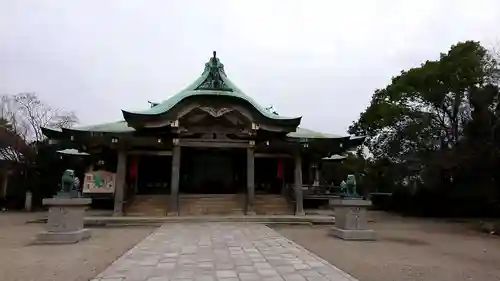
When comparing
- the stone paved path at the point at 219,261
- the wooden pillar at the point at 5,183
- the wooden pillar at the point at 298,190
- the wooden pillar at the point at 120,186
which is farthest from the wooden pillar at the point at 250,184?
the wooden pillar at the point at 5,183

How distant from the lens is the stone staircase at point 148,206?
Result: 1698 cm

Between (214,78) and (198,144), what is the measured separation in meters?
4.20

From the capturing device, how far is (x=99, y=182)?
57.4ft

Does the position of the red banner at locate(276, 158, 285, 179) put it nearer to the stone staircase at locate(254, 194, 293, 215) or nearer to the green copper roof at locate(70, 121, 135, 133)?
the stone staircase at locate(254, 194, 293, 215)

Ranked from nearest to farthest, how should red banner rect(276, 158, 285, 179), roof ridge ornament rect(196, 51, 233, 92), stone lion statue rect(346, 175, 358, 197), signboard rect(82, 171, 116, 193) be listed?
1. stone lion statue rect(346, 175, 358, 197)
2. signboard rect(82, 171, 116, 193)
3. roof ridge ornament rect(196, 51, 233, 92)
4. red banner rect(276, 158, 285, 179)

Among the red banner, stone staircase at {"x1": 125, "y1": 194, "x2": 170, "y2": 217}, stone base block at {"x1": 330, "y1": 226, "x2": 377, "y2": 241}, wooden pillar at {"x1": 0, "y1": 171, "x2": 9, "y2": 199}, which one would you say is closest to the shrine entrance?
the red banner

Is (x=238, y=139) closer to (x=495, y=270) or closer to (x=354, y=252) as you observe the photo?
(x=354, y=252)

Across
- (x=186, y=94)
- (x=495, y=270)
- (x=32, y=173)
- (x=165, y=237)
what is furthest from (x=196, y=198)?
(x=32, y=173)

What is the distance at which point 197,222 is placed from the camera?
14797 mm

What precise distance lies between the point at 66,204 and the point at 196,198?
821 cm

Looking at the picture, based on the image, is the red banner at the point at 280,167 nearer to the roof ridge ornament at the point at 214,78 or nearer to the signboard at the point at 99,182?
the roof ridge ornament at the point at 214,78

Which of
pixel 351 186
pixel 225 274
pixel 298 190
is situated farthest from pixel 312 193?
pixel 225 274

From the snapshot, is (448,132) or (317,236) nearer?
(317,236)

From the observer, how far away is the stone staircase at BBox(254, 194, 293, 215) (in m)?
18.0
